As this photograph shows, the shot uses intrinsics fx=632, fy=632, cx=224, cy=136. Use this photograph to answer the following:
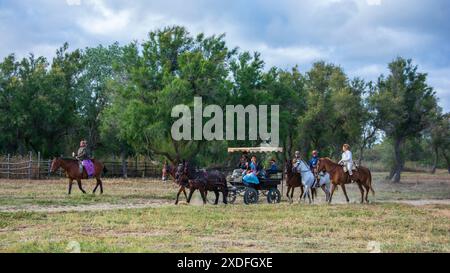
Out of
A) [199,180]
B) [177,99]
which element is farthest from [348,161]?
[177,99]

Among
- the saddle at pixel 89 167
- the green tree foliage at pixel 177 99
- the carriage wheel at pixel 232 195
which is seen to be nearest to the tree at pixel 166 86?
the green tree foliage at pixel 177 99

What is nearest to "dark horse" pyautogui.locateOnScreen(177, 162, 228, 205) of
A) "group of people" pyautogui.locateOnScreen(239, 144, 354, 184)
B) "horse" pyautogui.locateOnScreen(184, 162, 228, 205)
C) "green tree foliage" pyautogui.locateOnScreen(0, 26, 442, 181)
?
"horse" pyautogui.locateOnScreen(184, 162, 228, 205)

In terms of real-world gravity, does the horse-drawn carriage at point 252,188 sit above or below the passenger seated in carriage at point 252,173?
below

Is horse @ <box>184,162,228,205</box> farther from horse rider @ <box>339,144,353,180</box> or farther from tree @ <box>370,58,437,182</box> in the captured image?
tree @ <box>370,58,437,182</box>

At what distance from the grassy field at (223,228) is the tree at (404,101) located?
33377mm

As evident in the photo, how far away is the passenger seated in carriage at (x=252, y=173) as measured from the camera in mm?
24406

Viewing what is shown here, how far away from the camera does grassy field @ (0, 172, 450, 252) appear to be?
1260 cm

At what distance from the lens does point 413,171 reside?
93500 mm

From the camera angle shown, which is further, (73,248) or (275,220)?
(275,220)

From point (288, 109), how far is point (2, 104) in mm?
25431

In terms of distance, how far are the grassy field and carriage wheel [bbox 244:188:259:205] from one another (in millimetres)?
2376

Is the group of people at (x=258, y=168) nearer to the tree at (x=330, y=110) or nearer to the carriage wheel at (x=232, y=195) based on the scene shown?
the carriage wheel at (x=232, y=195)

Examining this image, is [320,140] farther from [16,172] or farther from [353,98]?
[16,172]

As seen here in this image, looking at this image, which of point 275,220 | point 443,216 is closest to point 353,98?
point 443,216
